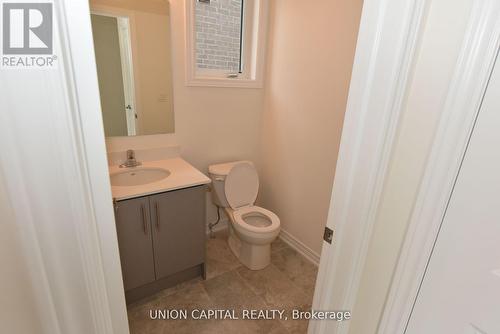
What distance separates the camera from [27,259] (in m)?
0.55

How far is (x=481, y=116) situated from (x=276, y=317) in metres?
1.60

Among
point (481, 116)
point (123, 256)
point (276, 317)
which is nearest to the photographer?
point (481, 116)

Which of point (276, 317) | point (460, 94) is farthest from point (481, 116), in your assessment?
point (276, 317)

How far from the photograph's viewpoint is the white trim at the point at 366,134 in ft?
2.23

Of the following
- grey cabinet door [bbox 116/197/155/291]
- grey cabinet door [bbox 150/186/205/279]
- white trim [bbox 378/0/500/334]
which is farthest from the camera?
grey cabinet door [bbox 150/186/205/279]

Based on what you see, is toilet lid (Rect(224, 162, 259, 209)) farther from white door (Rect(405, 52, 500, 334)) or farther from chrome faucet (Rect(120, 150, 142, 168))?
white door (Rect(405, 52, 500, 334))

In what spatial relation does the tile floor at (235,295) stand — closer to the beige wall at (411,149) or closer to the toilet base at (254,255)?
the toilet base at (254,255)

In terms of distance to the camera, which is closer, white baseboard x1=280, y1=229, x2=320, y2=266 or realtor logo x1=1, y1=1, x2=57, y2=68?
realtor logo x1=1, y1=1, x2=57, y2=68

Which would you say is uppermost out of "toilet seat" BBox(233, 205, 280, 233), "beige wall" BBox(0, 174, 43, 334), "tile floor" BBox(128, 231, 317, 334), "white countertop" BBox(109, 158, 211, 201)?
"beige wall" BBox(0, 174, 43, 334)

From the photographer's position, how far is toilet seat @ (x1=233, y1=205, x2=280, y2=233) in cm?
197

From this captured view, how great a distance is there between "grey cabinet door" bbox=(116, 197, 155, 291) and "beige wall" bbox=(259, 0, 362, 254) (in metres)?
1.26

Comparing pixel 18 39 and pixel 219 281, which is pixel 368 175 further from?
pixel 219 281

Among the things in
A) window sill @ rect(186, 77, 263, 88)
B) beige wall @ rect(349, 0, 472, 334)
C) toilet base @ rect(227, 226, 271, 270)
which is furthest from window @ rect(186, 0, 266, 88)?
beige wall @ rect(349, 0, 472, 334)

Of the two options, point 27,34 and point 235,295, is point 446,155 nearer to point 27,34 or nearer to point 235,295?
point 27,34
